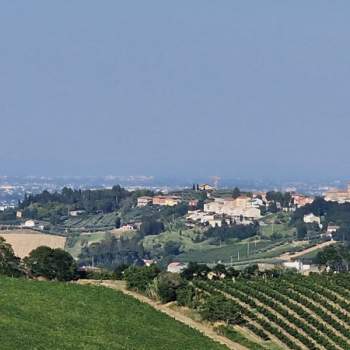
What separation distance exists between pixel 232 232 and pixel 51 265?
287 ft

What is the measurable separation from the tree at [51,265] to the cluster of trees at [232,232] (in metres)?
83.7

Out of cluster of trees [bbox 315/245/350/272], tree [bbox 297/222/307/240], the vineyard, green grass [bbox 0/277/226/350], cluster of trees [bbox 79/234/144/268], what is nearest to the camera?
green grass [bbox 0/277/226/350]

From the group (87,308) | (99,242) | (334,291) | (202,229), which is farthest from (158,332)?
(202,229)

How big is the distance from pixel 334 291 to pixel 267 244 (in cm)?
7887

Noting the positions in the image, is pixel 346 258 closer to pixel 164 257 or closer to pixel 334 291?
pixel 334 291

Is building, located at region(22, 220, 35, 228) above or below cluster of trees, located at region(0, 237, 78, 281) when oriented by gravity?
below

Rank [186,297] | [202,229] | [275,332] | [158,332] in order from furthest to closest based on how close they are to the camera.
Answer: [202,229] < [186,297] < [275,332] < [158,332]

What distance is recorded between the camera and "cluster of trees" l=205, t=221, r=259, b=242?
13462 cm

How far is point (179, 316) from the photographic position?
4109cm

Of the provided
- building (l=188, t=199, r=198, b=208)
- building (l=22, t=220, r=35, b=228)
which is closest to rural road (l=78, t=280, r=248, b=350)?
building (l=22, t=220, r=35, b=228)

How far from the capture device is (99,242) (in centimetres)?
13150

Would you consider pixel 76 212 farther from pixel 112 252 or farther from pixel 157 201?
pixel 112 252

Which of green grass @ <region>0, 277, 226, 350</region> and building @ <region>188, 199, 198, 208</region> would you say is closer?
green grass @ <region>0, 277, 226, 350</region>

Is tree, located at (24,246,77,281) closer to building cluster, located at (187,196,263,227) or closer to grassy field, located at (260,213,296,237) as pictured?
grassy field, located at (260,213,296,237)
